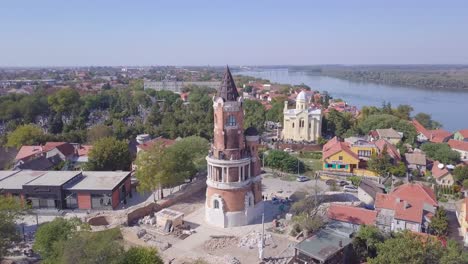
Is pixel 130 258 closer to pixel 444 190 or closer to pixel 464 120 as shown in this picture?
pixel 444 190

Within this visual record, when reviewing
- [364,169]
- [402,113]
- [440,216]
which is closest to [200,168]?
[364,169]

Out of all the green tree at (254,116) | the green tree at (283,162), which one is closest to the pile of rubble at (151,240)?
the green tree at (283,162)

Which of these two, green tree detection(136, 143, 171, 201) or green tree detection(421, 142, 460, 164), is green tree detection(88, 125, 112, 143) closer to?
green tree detection(136, 143, 171, 201)

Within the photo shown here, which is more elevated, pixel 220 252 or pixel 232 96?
pixel 232 96

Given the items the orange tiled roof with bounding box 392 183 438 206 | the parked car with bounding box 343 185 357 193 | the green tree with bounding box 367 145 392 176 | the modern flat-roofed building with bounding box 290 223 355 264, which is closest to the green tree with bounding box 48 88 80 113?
the parked car with bounding box 343 185 357 193

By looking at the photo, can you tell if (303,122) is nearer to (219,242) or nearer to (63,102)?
(219,242)

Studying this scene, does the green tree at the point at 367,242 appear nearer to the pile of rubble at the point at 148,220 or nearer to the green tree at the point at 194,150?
the pile of rubble at the point at 148,220
